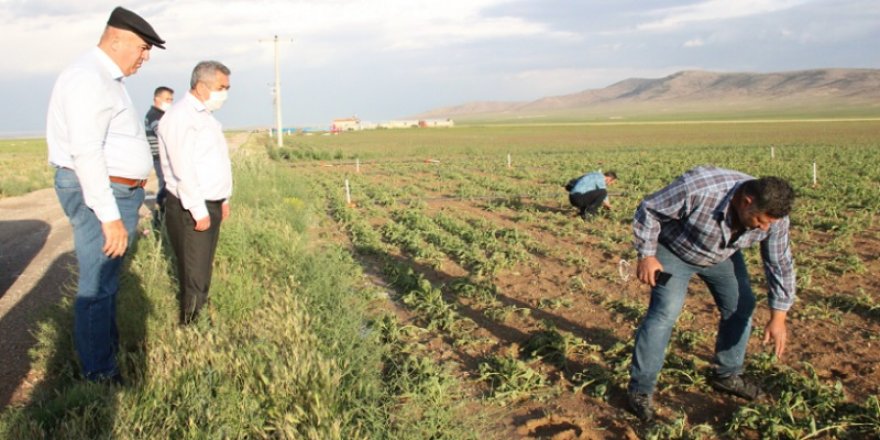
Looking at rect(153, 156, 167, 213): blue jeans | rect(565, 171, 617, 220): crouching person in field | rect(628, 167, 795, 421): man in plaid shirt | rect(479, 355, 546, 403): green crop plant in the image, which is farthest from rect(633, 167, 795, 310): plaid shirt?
rect(565, 171, 617, 220): crouching person in field

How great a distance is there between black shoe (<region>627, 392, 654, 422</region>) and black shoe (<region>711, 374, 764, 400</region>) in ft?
1.93

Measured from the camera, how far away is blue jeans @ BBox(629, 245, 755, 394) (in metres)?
3.63

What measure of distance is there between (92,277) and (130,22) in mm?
1336

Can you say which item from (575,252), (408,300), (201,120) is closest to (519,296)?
(408,300)

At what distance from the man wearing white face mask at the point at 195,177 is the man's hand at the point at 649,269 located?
8.62 ft

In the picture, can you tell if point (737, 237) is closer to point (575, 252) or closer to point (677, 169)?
point (575, 252)

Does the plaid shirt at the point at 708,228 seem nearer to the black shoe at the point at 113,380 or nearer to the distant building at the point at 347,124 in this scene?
the black shoe at the point at 113,380

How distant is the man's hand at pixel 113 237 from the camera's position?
10.6 ft

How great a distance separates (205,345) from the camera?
3650 millimetres

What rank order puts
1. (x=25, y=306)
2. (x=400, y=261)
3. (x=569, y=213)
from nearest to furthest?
(x=25, y=306) < (x=400, y=261) < (x=569, y=213)

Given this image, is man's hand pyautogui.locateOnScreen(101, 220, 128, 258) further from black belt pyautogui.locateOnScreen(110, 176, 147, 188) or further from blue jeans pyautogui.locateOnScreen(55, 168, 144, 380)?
black belt pyautogui.locateOnScreen(110, 176, 147, 188)

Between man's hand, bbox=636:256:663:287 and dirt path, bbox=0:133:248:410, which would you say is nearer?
man's hand, bbox=636:256:663:287

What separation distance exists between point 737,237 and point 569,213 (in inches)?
305

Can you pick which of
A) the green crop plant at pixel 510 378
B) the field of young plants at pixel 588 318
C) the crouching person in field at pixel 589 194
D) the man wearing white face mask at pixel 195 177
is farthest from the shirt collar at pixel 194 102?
the crouching person in field at pixel 589 194
